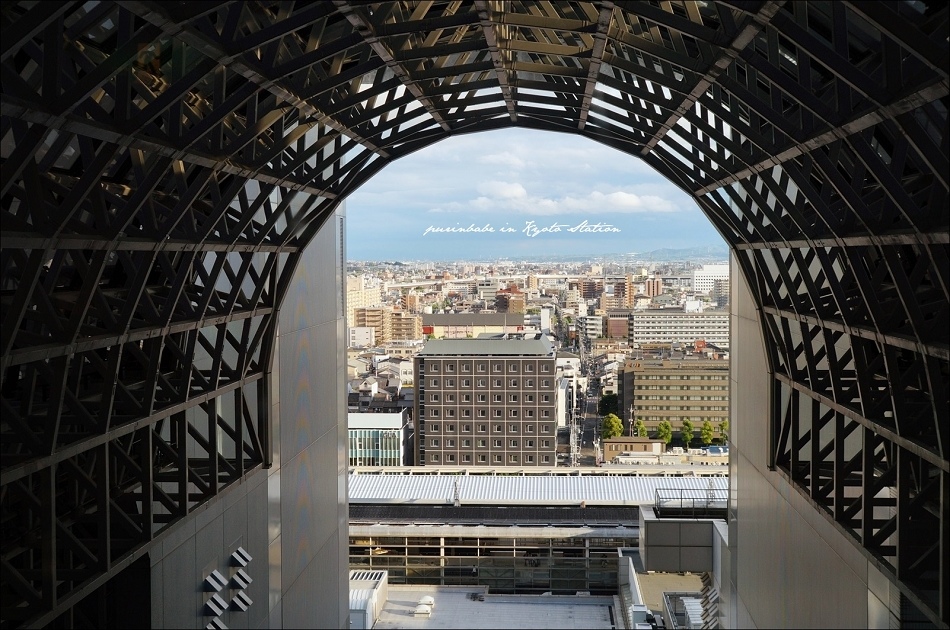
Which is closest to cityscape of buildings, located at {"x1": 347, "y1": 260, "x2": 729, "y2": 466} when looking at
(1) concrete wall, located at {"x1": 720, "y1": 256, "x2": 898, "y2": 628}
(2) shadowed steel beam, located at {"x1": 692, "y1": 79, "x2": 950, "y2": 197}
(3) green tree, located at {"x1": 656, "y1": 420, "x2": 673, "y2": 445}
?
(3) green tree, located at {"x1": 656, "y1": 420, "x2": 673, "y2": 445}

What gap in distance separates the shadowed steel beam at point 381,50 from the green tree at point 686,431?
72.9m

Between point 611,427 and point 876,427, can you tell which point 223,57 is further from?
point 611,427

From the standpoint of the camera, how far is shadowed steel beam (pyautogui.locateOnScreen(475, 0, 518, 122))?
9016 mm

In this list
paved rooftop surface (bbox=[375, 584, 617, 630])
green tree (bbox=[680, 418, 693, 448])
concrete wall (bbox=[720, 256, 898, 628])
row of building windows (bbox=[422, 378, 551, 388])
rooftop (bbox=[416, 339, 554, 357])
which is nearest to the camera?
concrete wall (bbox=[720, 256, 898, 628])

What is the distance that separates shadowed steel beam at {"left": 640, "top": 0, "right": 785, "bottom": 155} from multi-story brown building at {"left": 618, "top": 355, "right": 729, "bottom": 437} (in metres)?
73.7

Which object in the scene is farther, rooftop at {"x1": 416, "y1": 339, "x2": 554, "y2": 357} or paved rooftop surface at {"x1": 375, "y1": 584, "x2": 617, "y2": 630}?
rooftop at {"x1": 416, "y1": 339, "x2": 554, "y2": 357}

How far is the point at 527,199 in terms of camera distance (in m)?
171

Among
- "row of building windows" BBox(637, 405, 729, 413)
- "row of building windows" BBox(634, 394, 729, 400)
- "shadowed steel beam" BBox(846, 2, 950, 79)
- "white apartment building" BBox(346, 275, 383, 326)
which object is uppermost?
"shadowed steel beam" BBox(846, 2, 950, 79)

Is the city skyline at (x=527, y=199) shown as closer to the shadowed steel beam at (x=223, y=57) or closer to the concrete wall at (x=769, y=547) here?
the concrete wall at (x=769, y=547)

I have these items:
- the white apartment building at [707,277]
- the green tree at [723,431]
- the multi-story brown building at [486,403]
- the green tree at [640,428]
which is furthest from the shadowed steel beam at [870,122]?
the white apartment building at [707,277]

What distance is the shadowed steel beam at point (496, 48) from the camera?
9.02m

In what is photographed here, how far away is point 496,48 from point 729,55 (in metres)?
2.66

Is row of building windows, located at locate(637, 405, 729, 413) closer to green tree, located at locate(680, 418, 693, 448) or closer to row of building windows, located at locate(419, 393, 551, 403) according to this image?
green tree, located at locate(680, 418, 693, 448)

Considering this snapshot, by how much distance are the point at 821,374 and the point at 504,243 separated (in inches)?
5656
